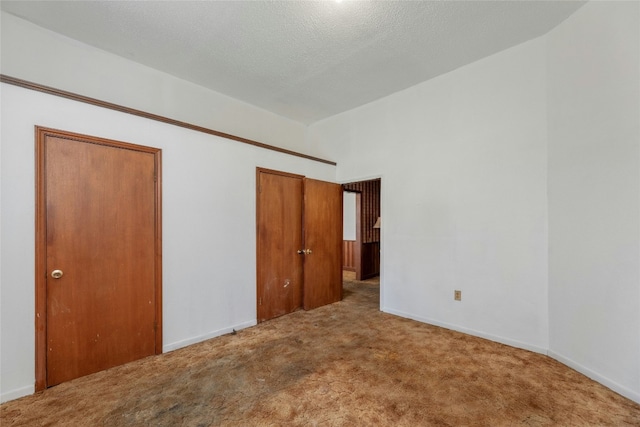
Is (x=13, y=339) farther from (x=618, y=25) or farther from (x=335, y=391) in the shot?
(x=618, y=25)

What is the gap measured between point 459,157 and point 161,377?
151 inches

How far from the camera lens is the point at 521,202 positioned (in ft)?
9.57

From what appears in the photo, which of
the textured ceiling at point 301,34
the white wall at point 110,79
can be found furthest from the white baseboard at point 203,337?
the textured ceiling at point 301,34

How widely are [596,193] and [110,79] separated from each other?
4.86 metres

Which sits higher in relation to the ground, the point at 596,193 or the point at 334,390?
the point at 596,193

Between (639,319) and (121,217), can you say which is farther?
(121,217)

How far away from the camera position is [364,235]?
6.58 meters

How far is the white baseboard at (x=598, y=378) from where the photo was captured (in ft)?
6.59

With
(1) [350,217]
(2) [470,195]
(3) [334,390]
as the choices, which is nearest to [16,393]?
(3) [334,390]

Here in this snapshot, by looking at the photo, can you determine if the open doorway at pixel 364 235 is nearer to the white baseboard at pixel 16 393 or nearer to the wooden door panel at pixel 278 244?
the wooden door panel at pixel 278 244

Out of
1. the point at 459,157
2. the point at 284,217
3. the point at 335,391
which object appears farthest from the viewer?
the point at 284,217

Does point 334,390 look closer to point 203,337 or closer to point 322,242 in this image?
point 203,337

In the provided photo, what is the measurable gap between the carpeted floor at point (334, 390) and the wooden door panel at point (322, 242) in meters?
1.19

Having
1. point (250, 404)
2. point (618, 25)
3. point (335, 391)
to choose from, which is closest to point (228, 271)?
point (250, 404)
